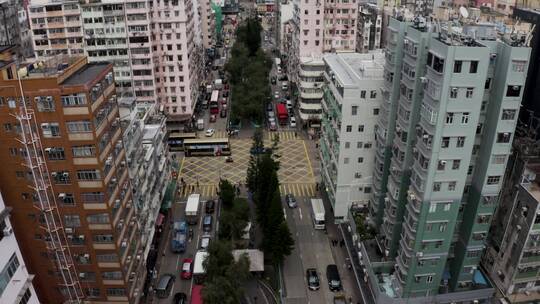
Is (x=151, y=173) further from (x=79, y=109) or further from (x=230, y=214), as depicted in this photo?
(x=79, y=109)

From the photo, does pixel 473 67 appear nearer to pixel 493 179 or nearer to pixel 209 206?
pixel 493 179

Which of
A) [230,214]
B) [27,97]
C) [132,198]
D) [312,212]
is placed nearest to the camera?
[27,97]

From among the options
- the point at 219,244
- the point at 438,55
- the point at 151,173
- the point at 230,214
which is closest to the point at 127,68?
the point at 151,173

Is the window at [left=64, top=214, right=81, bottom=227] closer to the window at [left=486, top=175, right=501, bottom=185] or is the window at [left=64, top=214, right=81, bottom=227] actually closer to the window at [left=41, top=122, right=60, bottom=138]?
the window at [left=41, top=122, right=60, bottom=138]

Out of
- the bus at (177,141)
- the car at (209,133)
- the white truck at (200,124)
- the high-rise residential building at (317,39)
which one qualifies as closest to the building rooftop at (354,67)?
the high-rise residential building at (317,39)

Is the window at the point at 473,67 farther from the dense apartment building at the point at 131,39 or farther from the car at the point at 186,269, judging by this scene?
the dense apartment building at the point at 131,39
